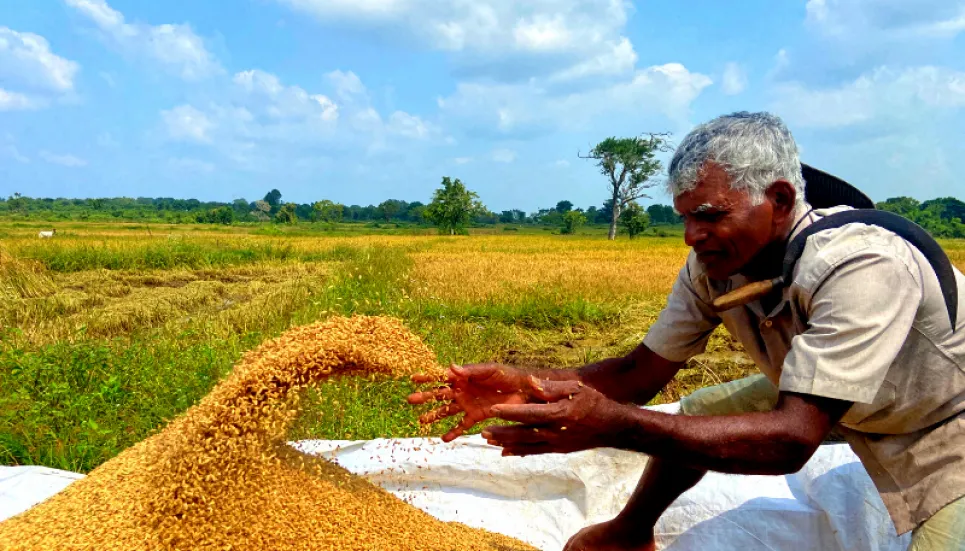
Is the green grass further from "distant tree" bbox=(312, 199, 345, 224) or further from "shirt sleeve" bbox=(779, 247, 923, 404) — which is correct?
"distant tree" bbox=(312, 199, 345, 224)

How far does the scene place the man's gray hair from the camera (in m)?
1.62

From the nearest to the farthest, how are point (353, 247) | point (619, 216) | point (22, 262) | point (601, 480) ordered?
1. point (601, 480)
2. point (22, 262)
3. point (353, 247)
4. point (619, 216)

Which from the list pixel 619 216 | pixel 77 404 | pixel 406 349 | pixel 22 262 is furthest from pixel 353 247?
pixel 619 216

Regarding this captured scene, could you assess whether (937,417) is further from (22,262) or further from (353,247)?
(353,247)

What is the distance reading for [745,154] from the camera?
1.61 metres

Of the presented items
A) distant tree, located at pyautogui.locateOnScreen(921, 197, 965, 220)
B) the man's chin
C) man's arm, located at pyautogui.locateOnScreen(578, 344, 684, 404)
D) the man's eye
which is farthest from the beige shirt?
distant tree, located at pyautogui.locateOnScreen(921, 197, 965, 220)

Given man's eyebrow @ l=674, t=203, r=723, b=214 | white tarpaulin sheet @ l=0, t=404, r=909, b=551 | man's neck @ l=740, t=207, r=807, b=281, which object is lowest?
white tarpaulin sheet @ l=0, t=404, r=909, b=551

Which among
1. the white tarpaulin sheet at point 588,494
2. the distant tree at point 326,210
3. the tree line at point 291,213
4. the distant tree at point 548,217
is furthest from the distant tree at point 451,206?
the white tarpaulin sheet at point 588,494

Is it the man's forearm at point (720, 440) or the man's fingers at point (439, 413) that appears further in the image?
the man's fingers at point (439, 413)

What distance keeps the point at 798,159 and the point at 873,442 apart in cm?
78

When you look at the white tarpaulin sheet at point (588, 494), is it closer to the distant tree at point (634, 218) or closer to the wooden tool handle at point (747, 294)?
the wooden tool handle at point (747, 294)

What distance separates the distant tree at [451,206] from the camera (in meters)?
42.9

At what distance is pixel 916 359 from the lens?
5.22ft

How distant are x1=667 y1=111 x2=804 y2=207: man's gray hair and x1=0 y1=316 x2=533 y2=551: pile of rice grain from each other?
0.92m
